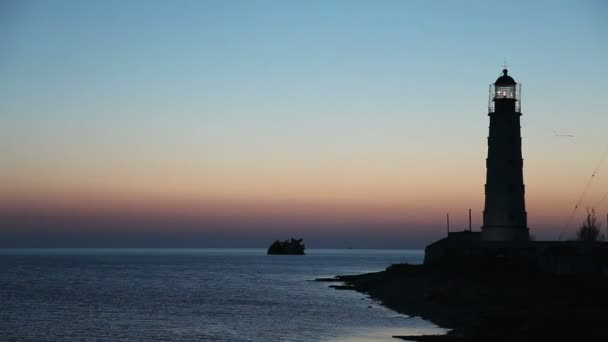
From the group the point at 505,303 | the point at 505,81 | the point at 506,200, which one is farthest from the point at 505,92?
the point at 505,303

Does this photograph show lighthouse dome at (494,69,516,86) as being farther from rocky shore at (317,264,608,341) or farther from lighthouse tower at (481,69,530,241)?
rocky shore at (317,264,608,341)

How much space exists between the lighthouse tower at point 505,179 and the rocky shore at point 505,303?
3.37 metres

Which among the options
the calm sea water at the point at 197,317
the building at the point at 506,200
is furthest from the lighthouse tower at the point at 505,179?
the calm sea water at the point at 197,317

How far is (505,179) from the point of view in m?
57.1

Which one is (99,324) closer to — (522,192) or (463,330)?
(463,330)

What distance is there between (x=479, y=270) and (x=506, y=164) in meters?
7.88

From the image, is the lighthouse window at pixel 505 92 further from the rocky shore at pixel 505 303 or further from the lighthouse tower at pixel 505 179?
the rocky shore at pixel 505 303

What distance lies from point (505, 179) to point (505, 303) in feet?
45.6

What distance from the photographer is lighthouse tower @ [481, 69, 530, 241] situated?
57.1m

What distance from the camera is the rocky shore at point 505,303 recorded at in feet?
109

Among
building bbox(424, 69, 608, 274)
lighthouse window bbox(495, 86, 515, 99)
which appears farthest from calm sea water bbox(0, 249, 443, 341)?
lighthouse window bbox(495, 86, 515, 99)

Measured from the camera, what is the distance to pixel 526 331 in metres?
33.2

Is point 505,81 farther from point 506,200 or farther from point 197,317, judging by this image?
point 197,317

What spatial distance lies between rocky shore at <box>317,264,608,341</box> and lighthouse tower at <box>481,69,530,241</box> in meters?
3.37
